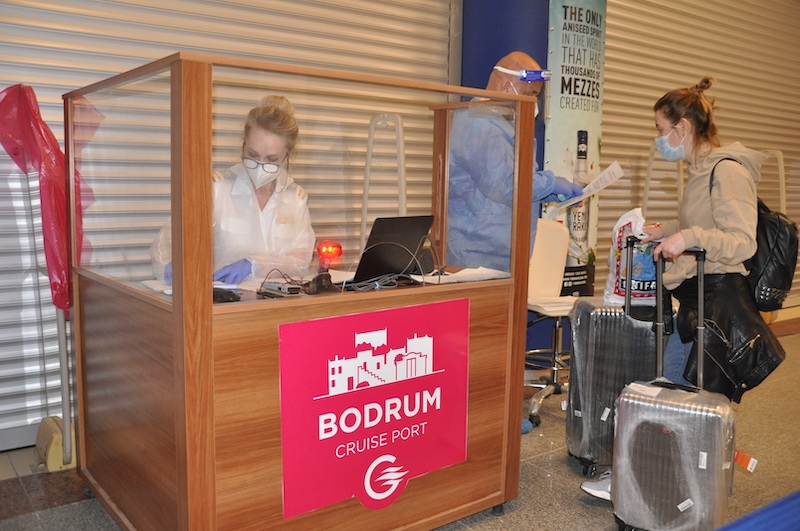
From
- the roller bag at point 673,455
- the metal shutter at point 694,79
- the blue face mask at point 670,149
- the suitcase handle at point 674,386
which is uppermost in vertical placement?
the metal shutter at point 694,79

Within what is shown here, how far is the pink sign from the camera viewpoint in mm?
2098

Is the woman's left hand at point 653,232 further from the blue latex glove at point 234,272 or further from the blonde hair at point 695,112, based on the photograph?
the blue latex glove at point 234,272

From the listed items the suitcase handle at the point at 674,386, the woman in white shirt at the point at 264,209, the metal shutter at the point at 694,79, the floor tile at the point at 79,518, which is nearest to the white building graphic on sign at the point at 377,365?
the woman in white shirt at the point at 264,209

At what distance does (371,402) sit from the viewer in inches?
88.6

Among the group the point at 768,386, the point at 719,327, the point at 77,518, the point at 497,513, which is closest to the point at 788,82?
the point at 768,386

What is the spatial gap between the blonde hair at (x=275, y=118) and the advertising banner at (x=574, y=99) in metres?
2.45

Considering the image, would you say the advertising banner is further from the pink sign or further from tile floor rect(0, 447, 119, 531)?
tile floor rect(0, 447, 119, 531)

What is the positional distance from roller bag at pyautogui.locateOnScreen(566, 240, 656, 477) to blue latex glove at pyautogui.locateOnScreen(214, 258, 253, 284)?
5.19 feet

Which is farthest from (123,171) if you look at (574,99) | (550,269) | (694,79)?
(694,79)

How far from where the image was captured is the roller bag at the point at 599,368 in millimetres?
2988

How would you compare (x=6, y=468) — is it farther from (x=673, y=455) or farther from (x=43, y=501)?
(x=673, y=455)

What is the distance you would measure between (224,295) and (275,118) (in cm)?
59

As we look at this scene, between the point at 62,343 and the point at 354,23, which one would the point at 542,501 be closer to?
the point at 62,343

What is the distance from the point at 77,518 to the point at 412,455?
4.22ft
